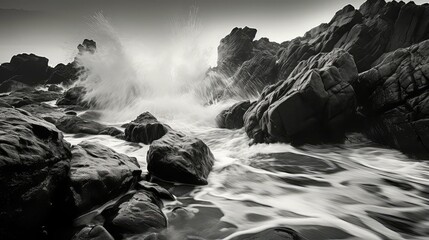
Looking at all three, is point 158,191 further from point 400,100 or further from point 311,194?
point 400,100

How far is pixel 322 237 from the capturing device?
3516 millimetres

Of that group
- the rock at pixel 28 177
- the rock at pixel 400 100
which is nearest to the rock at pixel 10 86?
the rock at pixel 28 177

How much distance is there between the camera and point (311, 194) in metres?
5.26

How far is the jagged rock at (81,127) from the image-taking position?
11271 millimetres

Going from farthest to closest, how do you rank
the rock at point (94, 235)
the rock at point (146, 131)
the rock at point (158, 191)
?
the rock at point (146, 131), the rock at point (158, 191), the rock at point (94, 235)

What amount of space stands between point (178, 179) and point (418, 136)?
709 centimetres

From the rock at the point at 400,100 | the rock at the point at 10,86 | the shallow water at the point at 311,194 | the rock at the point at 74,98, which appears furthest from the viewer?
the rock at the point at 10,86

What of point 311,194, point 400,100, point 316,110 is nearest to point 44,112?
point 316,110

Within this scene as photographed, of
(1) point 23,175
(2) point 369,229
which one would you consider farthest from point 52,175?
(2) point 369,229

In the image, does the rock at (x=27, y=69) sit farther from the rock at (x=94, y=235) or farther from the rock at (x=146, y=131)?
the rock at (x=94, y=235)

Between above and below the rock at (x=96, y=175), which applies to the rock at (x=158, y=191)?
below

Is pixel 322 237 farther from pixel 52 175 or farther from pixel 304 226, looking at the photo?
pixel 52 175

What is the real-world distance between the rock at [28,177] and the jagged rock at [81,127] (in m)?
7.47

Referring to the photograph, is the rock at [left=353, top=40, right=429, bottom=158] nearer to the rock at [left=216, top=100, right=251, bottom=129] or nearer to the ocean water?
the ocean water
